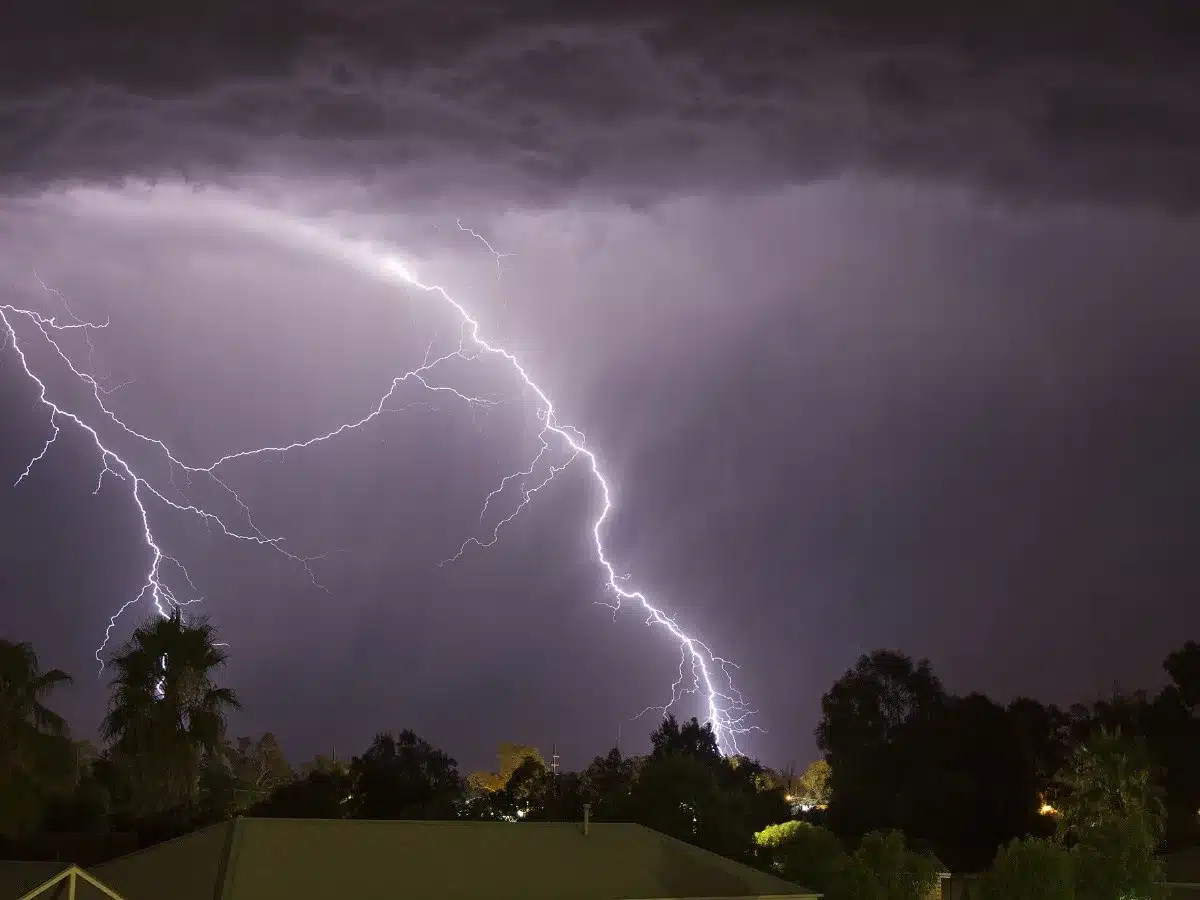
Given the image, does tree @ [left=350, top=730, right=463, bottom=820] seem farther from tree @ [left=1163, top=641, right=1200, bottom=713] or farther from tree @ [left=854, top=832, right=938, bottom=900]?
tree @ [left=1163, top=641, right=1200, bottom=713]

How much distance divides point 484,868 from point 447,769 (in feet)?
99.7

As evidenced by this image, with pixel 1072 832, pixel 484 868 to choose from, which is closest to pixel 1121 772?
pixel 1072 832

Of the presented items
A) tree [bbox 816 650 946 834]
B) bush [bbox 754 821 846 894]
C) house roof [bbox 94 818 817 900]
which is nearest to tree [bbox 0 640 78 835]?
house roof [bbox 94 818 817 900]

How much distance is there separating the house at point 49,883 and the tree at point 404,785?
1538 cm

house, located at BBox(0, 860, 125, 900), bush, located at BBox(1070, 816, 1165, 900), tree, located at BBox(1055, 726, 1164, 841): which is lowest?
house, located at BBox(0, 860, 125, 900)

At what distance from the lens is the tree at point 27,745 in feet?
70.1

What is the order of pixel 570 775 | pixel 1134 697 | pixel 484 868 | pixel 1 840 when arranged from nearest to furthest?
1. pixel 484 868
2. pixel 1 840
3. pixel 570 775
4. pixel 1134 697

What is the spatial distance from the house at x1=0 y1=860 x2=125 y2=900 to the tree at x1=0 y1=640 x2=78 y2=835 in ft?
2.88

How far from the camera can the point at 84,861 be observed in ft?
79.3

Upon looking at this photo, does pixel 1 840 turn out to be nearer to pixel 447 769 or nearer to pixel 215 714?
pixel 215 714

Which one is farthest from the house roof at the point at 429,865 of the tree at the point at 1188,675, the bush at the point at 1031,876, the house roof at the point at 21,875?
the tree at the point at 1188,675

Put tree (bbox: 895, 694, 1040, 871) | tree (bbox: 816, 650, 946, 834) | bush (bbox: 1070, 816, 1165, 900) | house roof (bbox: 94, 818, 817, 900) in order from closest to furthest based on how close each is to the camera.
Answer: house roof (bbox: 94, 818, 817, 900)
bush (bbox: 1070, 816, 1165, 900)
tree (bbox: 895, 694, 1040, 871)
tree (bbox: 816, 650, 946, 834)

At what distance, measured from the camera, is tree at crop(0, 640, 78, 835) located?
2138 cm

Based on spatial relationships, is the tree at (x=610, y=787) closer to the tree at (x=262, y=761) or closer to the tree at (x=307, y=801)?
the tree at (x=307, y=801)
